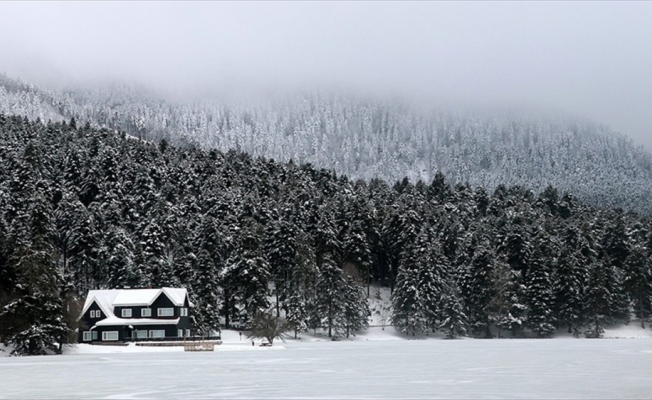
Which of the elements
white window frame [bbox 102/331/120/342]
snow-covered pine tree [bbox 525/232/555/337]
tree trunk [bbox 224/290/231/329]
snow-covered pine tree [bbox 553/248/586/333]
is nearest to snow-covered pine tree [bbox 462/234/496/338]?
snow-covered pine tree [bbox 525/232/555/337]

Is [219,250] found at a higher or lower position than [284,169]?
lower

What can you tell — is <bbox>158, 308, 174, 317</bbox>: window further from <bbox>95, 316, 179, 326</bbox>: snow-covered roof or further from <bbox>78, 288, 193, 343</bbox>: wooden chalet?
<bbox>95, 316, 179, 326</bbox>: snow-covered roof

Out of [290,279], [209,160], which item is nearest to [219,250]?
[290,279]

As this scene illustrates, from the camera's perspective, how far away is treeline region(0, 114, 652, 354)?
10512 centimetres

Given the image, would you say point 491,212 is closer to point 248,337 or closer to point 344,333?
point 344,333

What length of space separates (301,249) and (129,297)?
82.9 feet

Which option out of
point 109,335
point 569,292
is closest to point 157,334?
point 109,335

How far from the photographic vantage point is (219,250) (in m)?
115

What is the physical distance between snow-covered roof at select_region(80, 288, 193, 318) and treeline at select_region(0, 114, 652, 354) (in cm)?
277

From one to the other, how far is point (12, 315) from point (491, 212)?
110463mm

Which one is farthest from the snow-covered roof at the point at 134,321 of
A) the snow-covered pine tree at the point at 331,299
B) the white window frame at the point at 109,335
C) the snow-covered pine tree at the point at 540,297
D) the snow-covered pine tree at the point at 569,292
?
the snow-covered pine tree at the point at 569,292

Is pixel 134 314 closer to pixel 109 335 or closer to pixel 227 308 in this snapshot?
pixel 109 335

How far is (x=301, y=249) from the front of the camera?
111875 millimetres

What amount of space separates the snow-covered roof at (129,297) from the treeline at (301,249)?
9.09ft
